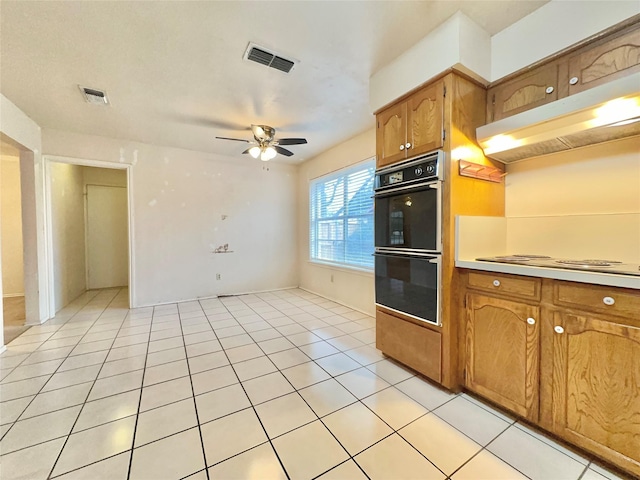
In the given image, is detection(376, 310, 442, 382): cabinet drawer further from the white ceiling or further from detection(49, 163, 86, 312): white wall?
detection(49, 163, 86, 312): white wall

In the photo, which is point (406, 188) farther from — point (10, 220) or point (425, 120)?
point (10, 220)

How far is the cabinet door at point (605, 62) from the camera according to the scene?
1410 mm

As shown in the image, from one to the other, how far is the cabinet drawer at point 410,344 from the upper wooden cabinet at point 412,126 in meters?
1.35

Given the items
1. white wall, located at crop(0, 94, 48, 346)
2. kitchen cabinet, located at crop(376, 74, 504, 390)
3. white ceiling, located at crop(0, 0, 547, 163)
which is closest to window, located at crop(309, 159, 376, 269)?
white ceiling, located at crop(0, 0, 547, 163)

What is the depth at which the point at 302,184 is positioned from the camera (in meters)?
5.27

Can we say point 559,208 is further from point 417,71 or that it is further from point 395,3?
point 395,3

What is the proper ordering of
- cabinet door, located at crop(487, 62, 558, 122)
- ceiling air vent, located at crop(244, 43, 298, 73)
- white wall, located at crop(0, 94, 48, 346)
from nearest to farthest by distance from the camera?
cabinet door, located at crop(487, 62, 558, 122) → ceiling air vent, located at crop(244, 43, 298, 73) → white wall, located at crop(0, 94, 48, 346)

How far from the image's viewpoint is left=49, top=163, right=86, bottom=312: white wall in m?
3.74

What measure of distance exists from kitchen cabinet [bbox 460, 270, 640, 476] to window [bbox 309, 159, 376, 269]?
199 cm

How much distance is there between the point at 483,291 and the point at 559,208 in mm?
839

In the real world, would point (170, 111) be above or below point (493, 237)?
above

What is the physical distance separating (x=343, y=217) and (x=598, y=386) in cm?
326

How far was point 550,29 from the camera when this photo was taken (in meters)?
1.64

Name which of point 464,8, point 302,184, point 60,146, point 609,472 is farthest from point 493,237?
point 60,146
